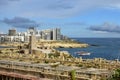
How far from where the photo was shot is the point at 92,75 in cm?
4009

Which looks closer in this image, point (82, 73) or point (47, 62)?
point (82, 73)

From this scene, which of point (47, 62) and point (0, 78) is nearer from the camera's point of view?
point (0, 78)

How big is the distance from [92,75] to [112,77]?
176 inches

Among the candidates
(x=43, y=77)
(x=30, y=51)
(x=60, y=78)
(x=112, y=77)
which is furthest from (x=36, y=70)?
(x=30, y=51)

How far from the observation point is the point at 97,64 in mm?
50469

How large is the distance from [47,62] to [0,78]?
25.9 ft

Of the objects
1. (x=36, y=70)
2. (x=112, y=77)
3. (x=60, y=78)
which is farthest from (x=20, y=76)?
(x=112, y=77)

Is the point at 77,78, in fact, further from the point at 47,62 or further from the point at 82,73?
the point at 47,62

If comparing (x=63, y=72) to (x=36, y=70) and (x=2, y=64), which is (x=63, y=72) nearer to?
(x=36, y=70)

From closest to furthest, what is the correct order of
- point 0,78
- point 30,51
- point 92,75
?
point 92,75, point 0,78, point 30,51

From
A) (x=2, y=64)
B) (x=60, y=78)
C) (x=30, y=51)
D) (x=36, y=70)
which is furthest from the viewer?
(x=30, y=51)

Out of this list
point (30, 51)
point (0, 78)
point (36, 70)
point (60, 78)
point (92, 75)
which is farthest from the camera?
point (30, 51)

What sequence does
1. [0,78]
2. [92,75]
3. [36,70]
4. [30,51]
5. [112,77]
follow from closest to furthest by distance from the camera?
1. [112,77]
2. [92,75]
3. [36,70]
4. [0,78]
5. [30,51]

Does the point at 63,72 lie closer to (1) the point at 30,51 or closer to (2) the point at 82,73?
(2) the point at 82,73
